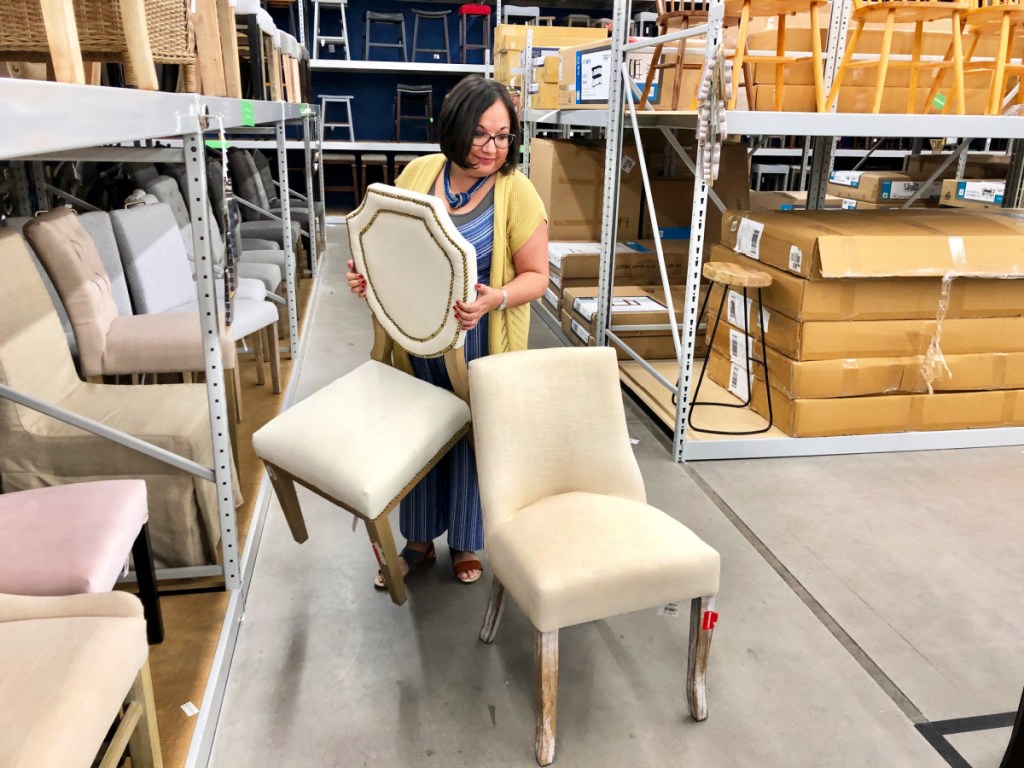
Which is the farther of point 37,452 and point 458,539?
point 458,539

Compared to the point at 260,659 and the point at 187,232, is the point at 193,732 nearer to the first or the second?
the point at 260,659

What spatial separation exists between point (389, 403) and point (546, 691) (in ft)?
Answer: 2.20

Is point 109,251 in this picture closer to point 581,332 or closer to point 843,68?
point 581,332

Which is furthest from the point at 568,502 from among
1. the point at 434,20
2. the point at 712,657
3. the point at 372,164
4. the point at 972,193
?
the point at 434,20

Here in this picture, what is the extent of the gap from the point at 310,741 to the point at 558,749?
0.49 metres

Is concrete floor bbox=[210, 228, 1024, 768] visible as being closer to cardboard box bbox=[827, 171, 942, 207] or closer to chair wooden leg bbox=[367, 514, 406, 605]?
chair wooden leg bbox=[367, 514, 406, 605]

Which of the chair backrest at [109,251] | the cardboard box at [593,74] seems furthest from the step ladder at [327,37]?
the chair backrest at [109,251]

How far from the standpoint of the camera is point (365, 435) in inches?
63.7

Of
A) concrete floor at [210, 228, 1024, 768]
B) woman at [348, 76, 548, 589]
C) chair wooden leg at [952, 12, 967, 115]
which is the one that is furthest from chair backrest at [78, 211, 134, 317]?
chair wooden leg at [952, 12, 967, 115]

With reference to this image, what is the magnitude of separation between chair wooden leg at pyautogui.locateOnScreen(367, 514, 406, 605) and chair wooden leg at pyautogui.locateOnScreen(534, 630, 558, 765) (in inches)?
12.8

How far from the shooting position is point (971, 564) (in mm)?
2215

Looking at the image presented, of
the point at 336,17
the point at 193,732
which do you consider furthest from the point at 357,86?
the point at 193,732

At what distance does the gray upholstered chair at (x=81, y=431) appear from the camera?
1851 mm

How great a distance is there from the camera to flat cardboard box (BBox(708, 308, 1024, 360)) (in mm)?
2783
